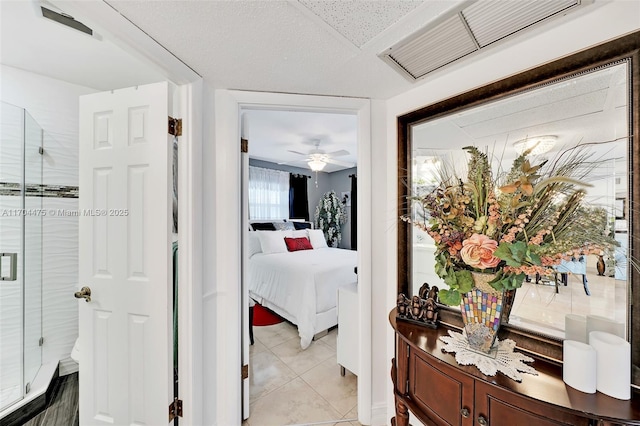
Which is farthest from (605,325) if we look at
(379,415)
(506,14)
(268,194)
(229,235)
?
(268,194)

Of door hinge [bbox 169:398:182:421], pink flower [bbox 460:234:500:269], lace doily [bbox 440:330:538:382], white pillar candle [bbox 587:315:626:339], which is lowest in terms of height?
door hinge [bbox 169:398:182:421]

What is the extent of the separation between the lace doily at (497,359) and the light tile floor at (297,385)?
122 centimetres

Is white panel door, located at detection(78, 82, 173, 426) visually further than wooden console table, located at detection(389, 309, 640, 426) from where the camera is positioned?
Yes

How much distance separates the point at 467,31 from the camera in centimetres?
111

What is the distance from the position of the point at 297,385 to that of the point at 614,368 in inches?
80.9

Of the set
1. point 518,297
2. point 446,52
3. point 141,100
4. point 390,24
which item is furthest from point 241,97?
point 518,297

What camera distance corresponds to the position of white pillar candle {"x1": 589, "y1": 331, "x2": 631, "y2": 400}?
0.80m

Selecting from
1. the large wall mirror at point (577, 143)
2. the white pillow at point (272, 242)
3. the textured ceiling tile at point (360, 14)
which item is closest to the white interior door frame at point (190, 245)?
the textured ceiling tile at point (360, 14)

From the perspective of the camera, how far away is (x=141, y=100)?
4.93ft

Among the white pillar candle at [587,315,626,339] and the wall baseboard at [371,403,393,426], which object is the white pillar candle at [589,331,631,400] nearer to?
the white pillar candle at [587,315,626,339]

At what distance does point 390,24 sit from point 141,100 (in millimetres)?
1406

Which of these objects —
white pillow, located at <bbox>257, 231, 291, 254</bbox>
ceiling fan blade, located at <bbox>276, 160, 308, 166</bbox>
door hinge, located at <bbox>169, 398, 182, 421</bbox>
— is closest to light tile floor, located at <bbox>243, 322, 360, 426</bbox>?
door hinge, located at <bbox>169, 398, 182, 421</bbox>

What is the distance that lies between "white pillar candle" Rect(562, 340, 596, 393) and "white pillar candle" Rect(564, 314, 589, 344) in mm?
182

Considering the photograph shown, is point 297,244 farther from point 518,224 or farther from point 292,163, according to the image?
point 518,224
